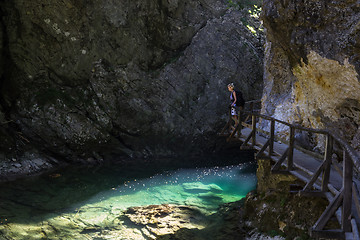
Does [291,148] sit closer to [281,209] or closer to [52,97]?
[281,209]

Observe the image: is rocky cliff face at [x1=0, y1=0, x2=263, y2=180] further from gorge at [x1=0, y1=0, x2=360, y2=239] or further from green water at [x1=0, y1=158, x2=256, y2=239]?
green water at [x1=0, y1=158, x2=256, y2=239]

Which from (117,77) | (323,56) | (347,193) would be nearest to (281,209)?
(323,56)

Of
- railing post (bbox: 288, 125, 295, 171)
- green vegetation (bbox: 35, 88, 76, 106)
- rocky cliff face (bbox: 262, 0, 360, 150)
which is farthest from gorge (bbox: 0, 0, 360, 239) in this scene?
railing post (bbox: 288, 125, 295, 171)

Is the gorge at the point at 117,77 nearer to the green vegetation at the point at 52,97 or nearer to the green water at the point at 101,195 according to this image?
the green vegetation at the point at 52,97

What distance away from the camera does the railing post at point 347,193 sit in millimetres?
4336

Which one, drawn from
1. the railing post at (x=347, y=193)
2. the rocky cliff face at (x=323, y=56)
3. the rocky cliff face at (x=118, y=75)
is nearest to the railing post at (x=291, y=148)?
the rocky cliff face at (x=323, y=56)

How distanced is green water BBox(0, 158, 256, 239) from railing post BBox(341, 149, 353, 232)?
7.56 meters

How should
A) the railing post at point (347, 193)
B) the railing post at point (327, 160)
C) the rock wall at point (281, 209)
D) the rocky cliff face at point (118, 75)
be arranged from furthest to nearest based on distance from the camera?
1. the rocky cliff face at point (118, 75)
2. the rock wall at point (281, 209)
3. the railing post at point (327, 160)
4. the railing post at point (347, 193)

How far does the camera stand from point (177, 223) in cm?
1123

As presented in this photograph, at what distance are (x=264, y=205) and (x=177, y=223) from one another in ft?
10.6

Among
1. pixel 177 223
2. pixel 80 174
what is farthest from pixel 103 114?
pixel 177 223

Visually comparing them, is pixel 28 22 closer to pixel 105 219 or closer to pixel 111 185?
pixel 111 185

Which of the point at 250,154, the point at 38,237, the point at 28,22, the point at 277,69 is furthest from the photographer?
the point at 250,154

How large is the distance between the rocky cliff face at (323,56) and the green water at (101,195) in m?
6.36
